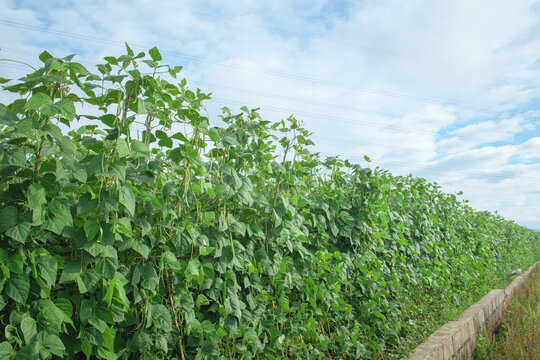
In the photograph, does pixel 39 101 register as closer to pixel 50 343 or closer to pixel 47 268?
pixel 47 268

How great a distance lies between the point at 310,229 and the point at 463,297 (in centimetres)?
489

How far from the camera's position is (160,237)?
1957 millimetres

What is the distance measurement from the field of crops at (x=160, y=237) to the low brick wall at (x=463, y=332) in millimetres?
359

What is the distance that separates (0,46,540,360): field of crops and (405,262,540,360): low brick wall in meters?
0.36

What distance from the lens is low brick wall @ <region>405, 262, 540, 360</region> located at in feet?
12.9

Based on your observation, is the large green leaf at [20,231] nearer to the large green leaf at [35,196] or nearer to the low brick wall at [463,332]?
the large green leaf at [35,196]

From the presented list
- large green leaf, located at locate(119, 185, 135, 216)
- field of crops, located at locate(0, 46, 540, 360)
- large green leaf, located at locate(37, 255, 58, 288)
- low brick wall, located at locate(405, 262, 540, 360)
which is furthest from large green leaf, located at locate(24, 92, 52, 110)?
low brick wall, located at locate(405, 262, 540, 360)

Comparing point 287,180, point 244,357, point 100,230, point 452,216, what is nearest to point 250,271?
point 244,357

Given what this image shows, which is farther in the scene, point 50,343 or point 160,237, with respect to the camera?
point 160,237

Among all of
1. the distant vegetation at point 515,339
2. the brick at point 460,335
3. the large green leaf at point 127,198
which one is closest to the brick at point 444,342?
the brick at point 460,335

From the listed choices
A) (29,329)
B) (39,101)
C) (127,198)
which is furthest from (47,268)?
(39,101)

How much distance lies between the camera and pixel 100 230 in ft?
5.35

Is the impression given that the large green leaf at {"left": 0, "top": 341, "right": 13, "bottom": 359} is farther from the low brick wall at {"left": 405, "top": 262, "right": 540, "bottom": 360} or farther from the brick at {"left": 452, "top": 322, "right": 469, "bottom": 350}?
the brick at {"left": 452, "top": 322, "right": 469, "bottom": 350}

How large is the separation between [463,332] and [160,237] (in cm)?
444
